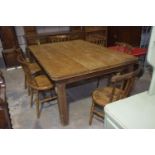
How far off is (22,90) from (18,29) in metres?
1.84

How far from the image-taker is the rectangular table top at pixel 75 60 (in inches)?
71.1

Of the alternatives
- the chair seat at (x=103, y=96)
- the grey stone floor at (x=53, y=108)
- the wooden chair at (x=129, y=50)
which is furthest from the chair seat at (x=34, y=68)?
the wooden chair at (x=129, y=50)

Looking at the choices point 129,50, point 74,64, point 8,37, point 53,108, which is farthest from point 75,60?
point 8,37

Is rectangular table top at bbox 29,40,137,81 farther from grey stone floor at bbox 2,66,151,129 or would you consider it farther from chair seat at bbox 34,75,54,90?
grey stone floor at bbox 2,66,151,129

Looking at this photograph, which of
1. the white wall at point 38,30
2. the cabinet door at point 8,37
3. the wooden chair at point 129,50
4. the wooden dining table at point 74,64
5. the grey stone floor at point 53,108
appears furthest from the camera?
the white wall at point 38,30

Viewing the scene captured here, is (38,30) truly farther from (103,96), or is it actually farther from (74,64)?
(103,96)

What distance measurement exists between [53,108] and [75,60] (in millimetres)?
792

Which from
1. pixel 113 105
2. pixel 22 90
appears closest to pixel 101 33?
pixel 22 90

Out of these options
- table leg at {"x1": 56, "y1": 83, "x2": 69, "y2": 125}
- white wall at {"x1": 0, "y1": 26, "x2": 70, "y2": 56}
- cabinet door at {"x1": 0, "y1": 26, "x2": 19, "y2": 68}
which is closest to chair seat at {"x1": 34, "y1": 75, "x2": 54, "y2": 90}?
table leg at {"x1": 56, "y1": 83, "x2": 69, "y2": 125}

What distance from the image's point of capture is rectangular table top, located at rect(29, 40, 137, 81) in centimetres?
180

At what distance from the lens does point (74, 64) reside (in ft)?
6.56

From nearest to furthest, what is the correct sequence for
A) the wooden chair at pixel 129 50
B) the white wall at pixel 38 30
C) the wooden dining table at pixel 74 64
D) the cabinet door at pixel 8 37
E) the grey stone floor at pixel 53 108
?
the wooden dining table at pixel 74 64 → the grey stone floor at pixel 53 108 → the wooden chair at pixel 129 50 → the cabinet door at pixel 8 37 → the white wall at pixel 38 30

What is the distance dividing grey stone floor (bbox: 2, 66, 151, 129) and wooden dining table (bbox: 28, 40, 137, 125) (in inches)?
8.3

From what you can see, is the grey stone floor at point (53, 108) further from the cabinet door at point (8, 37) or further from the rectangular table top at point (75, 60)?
the cabinet door at point (8, 37)
